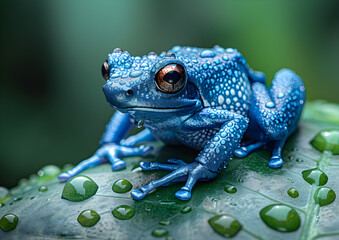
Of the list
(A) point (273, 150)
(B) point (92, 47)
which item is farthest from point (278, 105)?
(B) point (92, 47)

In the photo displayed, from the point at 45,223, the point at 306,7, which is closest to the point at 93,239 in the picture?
the point at 45,223

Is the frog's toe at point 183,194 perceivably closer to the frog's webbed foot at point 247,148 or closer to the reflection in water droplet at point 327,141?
the frog's webbed foot at point 247,148

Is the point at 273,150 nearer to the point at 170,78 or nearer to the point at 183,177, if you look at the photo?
the point at 183,177

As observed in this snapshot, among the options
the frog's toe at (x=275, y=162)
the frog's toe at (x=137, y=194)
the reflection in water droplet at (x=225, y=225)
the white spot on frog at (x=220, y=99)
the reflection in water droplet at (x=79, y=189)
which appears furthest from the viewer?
the white spot on frog at (x=220, y=99)

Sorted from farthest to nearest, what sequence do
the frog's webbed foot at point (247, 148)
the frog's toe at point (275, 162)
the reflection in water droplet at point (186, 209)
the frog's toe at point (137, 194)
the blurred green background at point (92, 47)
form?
the blurred green background at point (92, 47), the frog's webbed foot at point (247, 148), the frog's toe at point (275, 162), the frog's toe at point (137, 194), the reflection in water droplet at point (186, 209)

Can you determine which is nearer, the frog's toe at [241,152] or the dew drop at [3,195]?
the frog's toe at [241,152]

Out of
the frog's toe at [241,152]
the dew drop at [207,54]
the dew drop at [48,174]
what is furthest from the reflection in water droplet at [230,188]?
the dew drop at [48,174]
